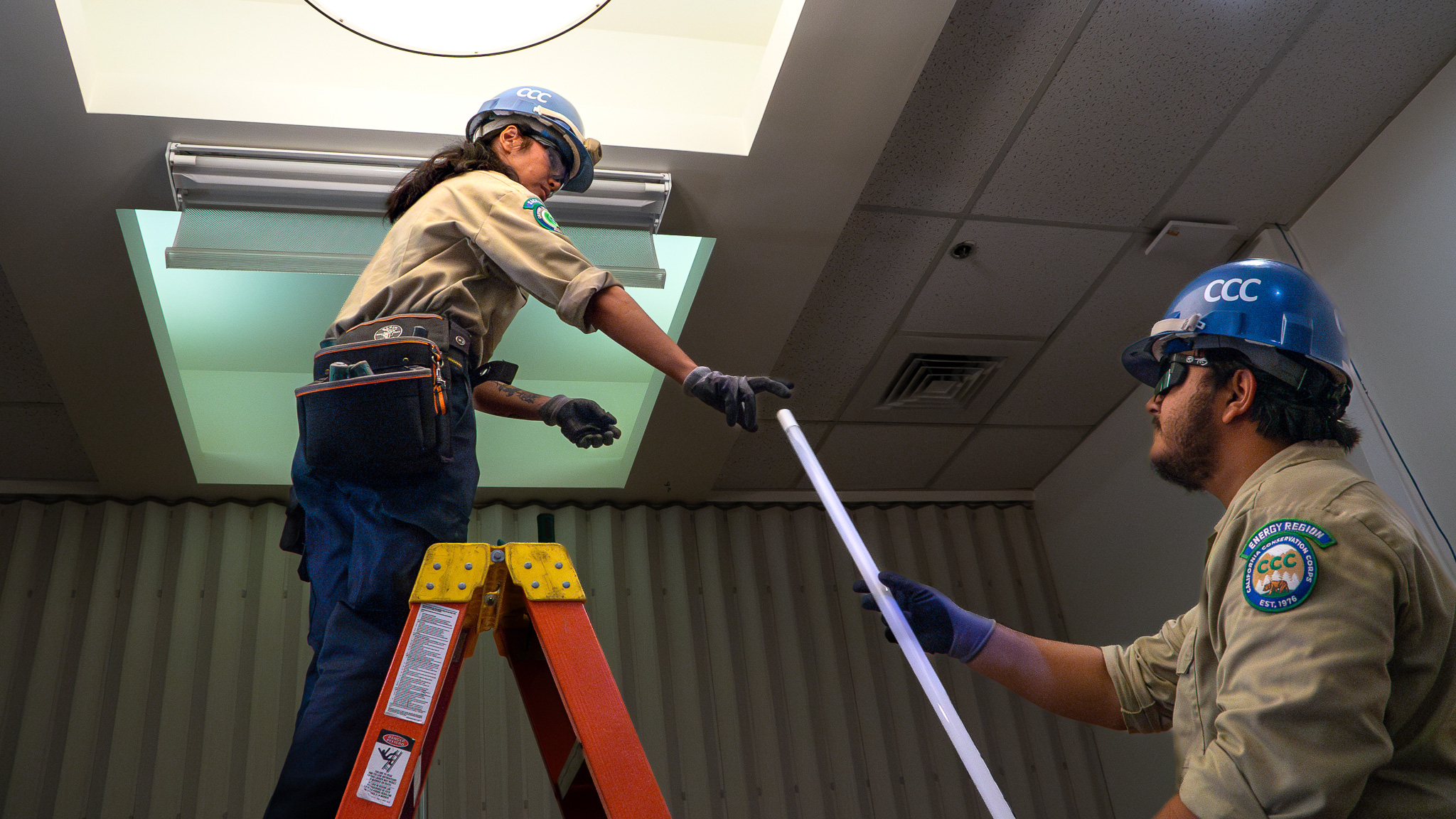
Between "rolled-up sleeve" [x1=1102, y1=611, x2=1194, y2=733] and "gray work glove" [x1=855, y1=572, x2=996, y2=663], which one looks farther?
"gray work glove" [x1=855, y1=572, x2=996, y2=663]

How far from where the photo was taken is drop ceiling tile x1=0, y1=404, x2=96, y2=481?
3.67 m

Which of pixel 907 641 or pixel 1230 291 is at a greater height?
pixel 1230 291

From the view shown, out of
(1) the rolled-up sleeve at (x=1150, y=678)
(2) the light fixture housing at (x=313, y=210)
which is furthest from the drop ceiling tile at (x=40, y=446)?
(1) the rolled-up sleeve at (x=1150, y=678)

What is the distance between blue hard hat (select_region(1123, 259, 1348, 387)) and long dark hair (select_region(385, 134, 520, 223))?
1.46 m

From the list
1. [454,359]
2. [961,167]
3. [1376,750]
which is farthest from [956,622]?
[961,167]

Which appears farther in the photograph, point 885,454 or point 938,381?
point 885,454

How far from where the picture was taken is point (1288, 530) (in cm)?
144

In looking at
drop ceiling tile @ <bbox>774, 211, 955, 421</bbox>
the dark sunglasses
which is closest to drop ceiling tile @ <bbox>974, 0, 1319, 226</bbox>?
drop ceiling tile @ <bbox>774, 211, 955, 421</bbox>

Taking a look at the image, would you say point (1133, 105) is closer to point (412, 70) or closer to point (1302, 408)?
point (1302, 408)

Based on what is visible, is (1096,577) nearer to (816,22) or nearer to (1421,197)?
(1421,197)

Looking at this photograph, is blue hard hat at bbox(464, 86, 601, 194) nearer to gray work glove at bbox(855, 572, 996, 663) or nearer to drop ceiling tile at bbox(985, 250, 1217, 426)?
gray work glove at bbox(855, 572, 996, 663)

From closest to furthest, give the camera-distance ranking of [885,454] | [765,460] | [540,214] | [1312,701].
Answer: [1312,701], [540,214], [765,460], [885,454]

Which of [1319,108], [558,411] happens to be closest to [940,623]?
[558,411]

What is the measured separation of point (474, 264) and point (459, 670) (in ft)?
2.49
